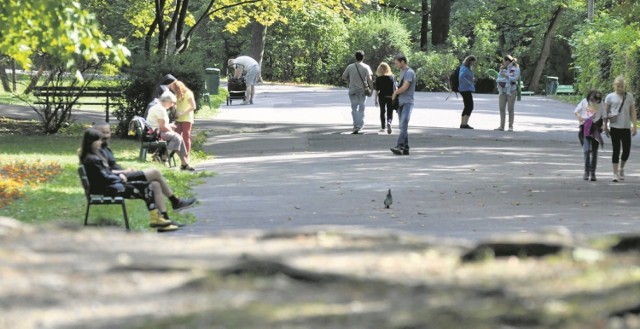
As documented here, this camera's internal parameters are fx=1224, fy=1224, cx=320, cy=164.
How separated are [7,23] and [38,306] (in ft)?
36.4

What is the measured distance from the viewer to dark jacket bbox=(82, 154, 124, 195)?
509 inches

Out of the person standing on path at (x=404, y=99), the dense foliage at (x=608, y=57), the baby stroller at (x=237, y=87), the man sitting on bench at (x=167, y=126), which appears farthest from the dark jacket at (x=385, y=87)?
the baby stroller at (x=237, y=87)

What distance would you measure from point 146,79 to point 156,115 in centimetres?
557

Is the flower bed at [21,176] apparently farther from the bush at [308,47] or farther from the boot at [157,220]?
the bush at [308,47]

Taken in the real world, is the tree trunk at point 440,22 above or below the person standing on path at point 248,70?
above

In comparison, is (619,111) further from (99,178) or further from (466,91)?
(466,91)

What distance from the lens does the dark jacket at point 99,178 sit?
12.9 metres

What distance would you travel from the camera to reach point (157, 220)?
42.4ft

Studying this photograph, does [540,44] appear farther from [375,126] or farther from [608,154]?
[608,154]

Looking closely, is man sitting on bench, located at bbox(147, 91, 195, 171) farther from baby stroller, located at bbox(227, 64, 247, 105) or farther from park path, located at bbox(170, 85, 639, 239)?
baby stroller, located at bbox(227, 64, 247, 105)

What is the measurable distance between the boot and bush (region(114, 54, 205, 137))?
1302cm

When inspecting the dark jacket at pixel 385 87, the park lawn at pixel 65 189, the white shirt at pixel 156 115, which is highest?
the dark jacket at pixel 385 87

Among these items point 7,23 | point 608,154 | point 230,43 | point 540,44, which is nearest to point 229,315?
point 7,23

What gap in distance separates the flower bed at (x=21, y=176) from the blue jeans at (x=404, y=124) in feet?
21.3
